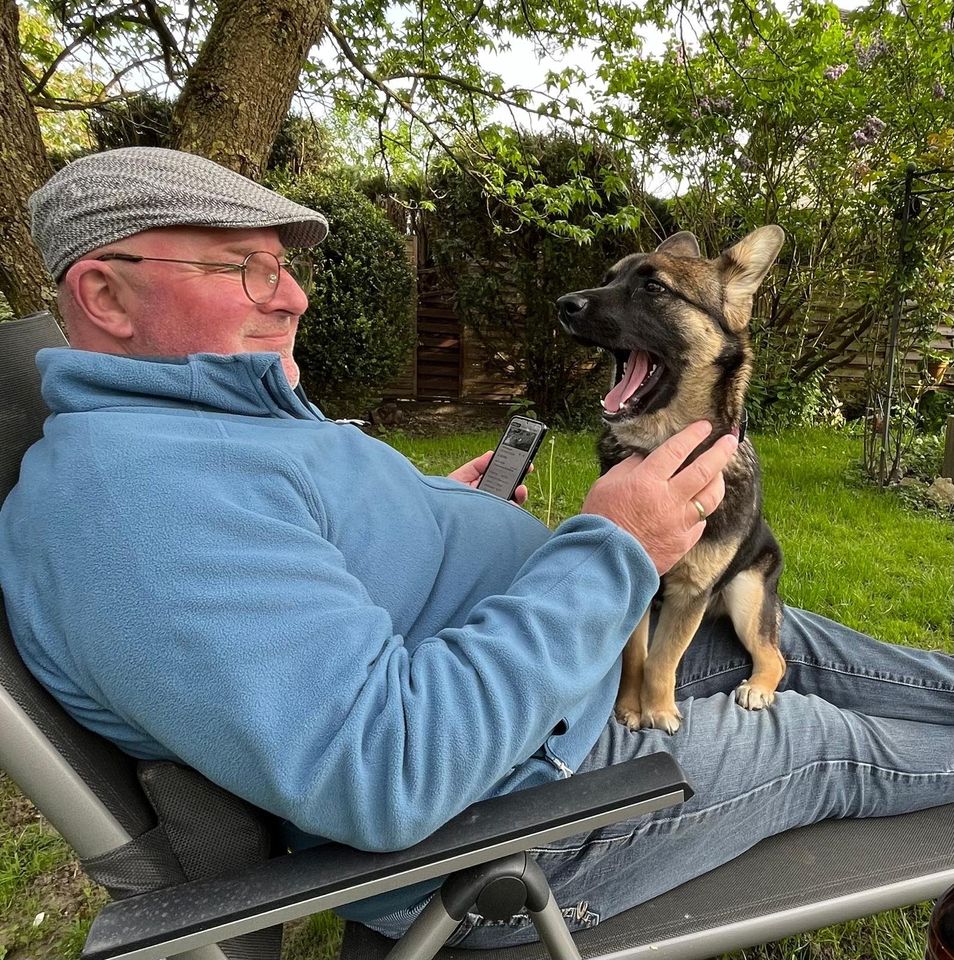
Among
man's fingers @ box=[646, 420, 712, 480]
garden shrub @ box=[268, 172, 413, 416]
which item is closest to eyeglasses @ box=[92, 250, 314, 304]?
man's fingers @ box=[646, 420, 712, 480]

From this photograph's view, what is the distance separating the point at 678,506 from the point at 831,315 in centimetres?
875

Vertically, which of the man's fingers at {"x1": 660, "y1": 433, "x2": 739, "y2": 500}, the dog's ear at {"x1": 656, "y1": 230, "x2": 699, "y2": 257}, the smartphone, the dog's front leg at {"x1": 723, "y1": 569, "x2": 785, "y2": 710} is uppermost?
the dog's ear at {"x1": 656, "y1": 230, "x2": 699, "y2": 257}

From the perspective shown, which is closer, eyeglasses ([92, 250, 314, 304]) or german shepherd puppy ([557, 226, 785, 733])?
eyeglasses ([92, 250, 314, 304])

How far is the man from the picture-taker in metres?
0.92

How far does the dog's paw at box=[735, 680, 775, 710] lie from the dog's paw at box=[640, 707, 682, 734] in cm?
27

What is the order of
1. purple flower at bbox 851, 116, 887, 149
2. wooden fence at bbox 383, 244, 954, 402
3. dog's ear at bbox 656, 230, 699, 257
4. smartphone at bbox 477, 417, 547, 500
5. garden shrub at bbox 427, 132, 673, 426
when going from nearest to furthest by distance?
smartphone at bbox 477, 417, 547, 500
dog's ear at bbox 656, 230, 699, 257
purple flower at bbox 851, 116, 887, 149
garden shrub at bbox 427, 132, 673, 426
wooden fence at bbox 383, 244, 954, 402

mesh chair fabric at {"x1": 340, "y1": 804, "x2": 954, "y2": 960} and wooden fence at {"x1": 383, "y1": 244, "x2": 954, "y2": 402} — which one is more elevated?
wooden fence at {"x1": 383, "y1": 244, "x2": 954, "y2": 402}

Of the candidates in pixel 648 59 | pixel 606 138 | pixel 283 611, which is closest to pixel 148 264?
pixel 283 611

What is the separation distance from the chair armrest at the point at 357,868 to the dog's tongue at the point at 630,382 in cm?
121

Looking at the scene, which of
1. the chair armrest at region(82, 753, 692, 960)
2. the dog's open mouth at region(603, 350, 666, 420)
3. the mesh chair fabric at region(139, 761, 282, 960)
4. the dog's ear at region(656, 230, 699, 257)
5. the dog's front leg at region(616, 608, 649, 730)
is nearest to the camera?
the chair armrest at region(82, 753, 692, 960)

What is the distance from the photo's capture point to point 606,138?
6.45m

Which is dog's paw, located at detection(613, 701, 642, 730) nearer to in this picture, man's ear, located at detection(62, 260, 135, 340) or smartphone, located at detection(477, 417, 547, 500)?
smartphone, located at detection(477, 417, 547, 500)

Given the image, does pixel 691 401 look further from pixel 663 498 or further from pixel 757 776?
pixel 757 776

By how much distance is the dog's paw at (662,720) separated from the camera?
1.62 meters
